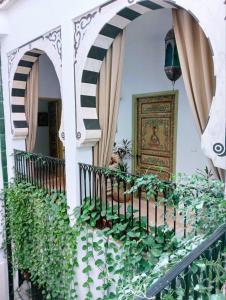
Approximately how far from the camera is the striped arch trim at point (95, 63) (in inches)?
85.9

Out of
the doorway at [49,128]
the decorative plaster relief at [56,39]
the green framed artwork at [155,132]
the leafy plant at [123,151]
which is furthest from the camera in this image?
the doorway at [49,128]

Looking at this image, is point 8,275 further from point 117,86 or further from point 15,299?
point 117,86

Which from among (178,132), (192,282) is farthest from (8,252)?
(192,282)

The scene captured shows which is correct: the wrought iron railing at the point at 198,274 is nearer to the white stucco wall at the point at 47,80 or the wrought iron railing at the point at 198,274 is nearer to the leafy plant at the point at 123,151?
the leafy plant at the point at 123,151

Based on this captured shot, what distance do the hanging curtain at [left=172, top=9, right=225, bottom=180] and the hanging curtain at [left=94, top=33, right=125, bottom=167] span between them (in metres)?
0.75

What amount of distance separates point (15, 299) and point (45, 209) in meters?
2.65

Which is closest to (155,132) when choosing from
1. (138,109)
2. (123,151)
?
(138,109)

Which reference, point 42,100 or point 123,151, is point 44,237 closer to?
point 123,151

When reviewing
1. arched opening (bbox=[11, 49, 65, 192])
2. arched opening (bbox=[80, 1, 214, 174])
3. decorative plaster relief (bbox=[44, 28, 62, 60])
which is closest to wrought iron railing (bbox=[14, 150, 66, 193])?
arched opening (bbox=[11, 49, 65, 192])

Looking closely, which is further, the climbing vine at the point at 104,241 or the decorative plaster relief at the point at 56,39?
the decorative plaster relief at the point at 56,39

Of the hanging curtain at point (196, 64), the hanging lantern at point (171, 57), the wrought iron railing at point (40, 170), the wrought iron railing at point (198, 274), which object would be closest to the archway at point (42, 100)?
the wrought iron railing at point (40, 170)

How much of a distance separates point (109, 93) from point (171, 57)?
3.59 feet

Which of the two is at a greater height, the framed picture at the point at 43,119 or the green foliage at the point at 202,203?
the framed picture at the point at 43,119

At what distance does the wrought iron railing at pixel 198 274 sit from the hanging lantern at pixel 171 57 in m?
2.31
